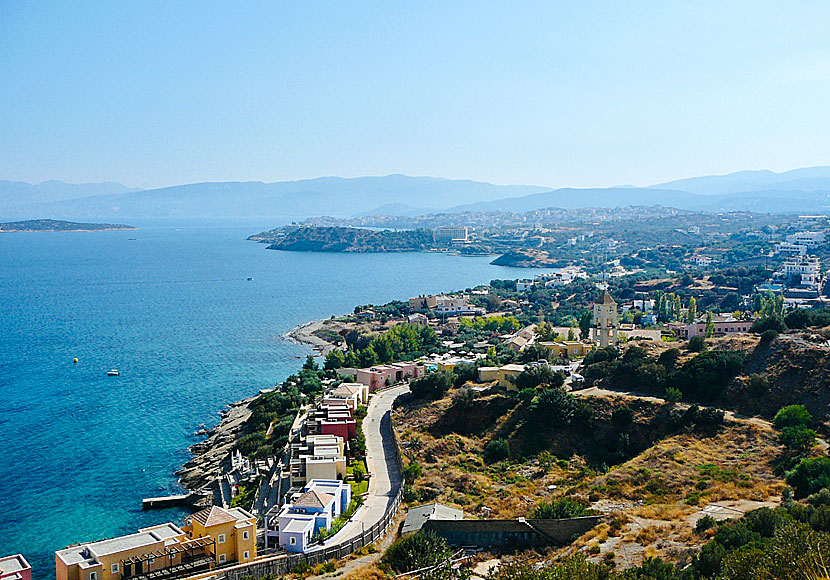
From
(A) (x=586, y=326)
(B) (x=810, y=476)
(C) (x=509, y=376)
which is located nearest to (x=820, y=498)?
(B) (x=810, y=476)

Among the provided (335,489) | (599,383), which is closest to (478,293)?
(599,383)

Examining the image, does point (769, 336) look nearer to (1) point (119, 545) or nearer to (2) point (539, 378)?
(2) point (539, 378)

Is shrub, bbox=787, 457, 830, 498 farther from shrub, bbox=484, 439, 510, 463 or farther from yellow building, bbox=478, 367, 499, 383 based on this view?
yellow building, bbox=478, 367, 499, 383

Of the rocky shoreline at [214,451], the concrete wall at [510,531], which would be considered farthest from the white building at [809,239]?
the concrete wall at [510,531]

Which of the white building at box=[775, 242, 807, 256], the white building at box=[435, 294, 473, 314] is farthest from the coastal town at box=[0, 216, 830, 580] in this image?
the white building at box=[775, 242, 807, 256]

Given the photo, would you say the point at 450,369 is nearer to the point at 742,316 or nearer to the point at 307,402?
the point at 307,402
